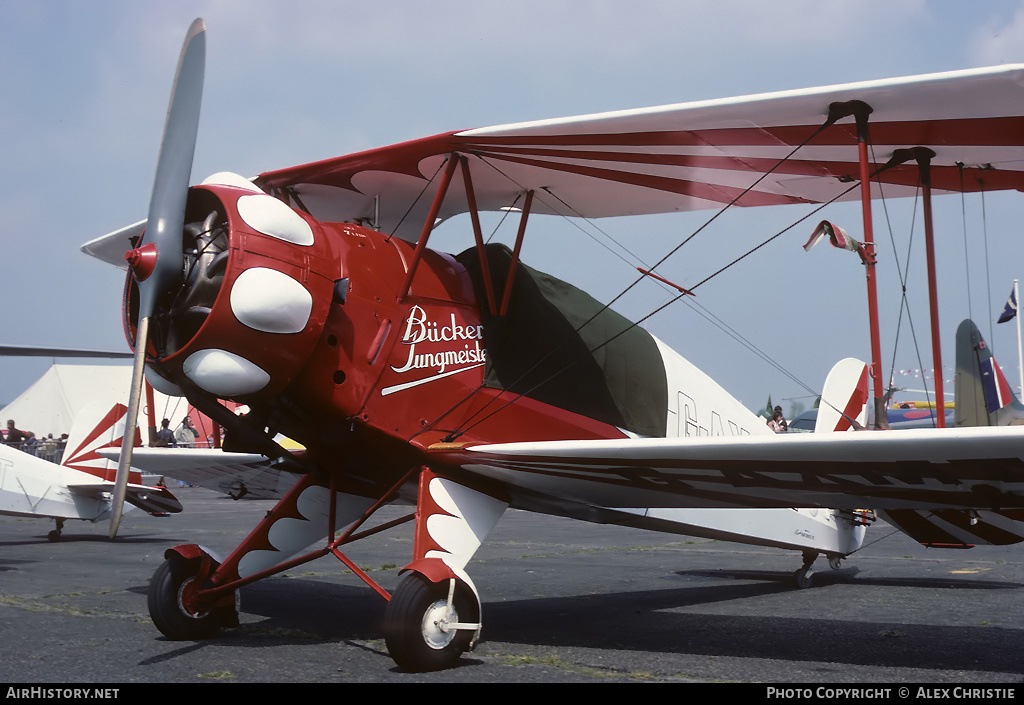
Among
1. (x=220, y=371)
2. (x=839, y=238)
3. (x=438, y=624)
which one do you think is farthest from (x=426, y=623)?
(x=839, y=238)

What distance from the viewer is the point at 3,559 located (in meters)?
10.2

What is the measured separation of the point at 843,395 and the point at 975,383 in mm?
1556

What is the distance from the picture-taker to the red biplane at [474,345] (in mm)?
4691

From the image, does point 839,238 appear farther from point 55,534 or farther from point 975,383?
point 55,534

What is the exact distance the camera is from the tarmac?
14.7 ft

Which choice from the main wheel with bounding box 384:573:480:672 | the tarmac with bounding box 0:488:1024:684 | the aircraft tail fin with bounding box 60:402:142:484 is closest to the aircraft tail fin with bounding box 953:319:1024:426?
the tarmac with bounding box 0:488:1024:684

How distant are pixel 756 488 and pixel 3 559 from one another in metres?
8.94

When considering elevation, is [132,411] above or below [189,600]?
above

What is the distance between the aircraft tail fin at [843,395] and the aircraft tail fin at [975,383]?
1271mm

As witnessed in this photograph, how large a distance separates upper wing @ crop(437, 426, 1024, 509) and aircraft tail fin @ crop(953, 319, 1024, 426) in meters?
2.30

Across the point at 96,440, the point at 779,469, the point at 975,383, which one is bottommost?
the point at 96,440

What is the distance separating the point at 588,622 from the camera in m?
6.23

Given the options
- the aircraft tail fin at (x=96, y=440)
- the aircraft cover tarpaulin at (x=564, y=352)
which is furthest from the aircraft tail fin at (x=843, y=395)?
the aircraft tail fin at (x=96, y=440)
